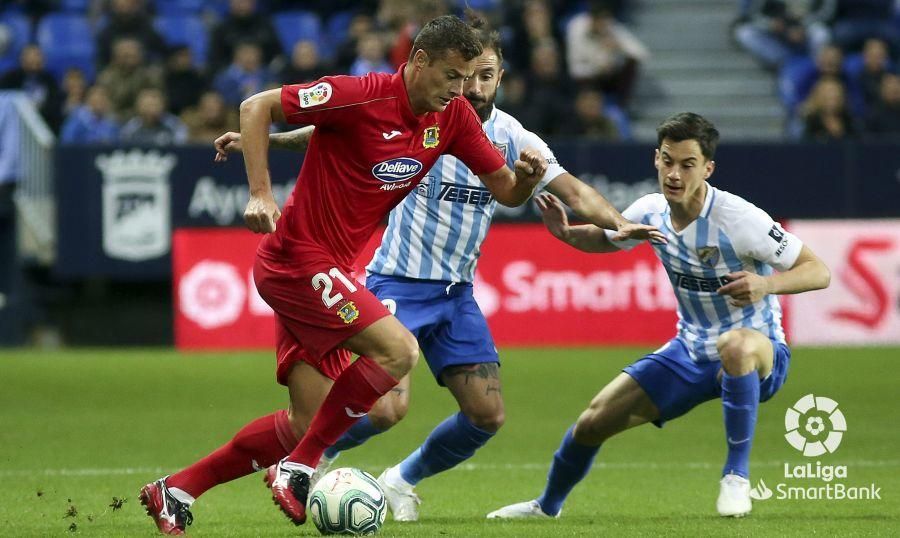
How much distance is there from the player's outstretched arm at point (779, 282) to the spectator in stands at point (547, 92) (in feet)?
28.7

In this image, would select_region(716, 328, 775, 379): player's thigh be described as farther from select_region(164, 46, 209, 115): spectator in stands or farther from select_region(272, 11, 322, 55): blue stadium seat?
select_region(272, 11, 322, 55): blue stadium seat

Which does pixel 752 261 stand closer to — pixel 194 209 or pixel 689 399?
pixel 689 399

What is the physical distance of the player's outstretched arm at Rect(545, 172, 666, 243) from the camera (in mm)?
6137

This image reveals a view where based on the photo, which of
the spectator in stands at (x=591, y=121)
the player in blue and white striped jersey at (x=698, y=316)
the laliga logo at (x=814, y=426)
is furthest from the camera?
the spectator in stands at (x=591, y=121)

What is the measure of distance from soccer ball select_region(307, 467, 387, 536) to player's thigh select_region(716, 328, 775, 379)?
1628mm

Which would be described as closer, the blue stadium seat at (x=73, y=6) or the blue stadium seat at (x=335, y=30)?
the blue stadium seat at (x=335, y=30)

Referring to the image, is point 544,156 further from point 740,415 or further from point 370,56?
point 370,56

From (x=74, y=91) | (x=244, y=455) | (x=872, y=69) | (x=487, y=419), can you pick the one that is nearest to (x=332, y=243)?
(x=244, y=455)

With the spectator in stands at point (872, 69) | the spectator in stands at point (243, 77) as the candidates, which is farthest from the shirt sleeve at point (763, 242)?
the spectator in stands at point (872, 69)

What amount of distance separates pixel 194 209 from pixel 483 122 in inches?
300

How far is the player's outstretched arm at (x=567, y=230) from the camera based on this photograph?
661cm

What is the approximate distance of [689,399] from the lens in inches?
261

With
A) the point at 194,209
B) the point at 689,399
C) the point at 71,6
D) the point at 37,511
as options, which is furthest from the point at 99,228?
the point at 689,399

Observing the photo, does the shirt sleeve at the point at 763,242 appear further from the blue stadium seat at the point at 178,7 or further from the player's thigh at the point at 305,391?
the blue stadium seat at the point at 178,7
